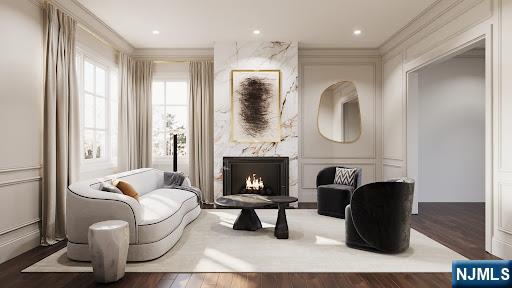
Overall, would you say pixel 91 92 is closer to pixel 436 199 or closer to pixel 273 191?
pixel 273 191

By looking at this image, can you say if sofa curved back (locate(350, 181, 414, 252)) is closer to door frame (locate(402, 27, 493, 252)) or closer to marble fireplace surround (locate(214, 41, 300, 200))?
door frame (locate(402, 27, 493, 252))

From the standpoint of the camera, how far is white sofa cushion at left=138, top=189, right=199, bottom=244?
3184mm

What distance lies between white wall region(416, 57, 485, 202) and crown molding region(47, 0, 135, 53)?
17.7 ft

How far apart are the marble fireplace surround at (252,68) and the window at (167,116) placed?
2.95 ft

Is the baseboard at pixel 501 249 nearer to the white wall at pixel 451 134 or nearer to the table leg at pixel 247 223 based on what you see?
the table leg at pixel 247 223

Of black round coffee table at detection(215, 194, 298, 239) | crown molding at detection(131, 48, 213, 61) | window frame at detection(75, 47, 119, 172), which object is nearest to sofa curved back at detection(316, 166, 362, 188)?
black round coffee table at detection(215, 194, 298, 239)

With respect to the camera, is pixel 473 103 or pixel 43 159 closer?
pixel 43 159

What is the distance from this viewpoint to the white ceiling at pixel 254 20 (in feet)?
14.7

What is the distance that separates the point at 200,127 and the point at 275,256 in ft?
11.7

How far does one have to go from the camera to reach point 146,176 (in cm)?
492

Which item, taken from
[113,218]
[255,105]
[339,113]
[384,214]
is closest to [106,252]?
[113,218]

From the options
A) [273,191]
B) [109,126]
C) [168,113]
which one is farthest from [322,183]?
[109,126]

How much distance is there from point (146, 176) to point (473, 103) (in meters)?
5.90

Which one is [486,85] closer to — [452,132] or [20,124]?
[452,132]
